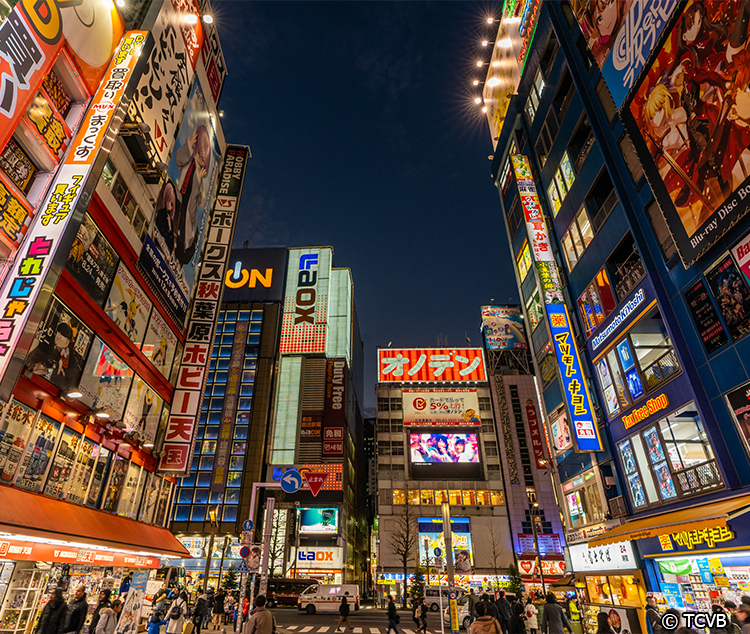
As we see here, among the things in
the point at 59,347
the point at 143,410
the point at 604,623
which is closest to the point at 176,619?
the point at 143,410

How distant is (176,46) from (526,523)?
71411 millimetres

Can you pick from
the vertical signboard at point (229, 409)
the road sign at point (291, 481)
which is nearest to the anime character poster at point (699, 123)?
the road sign at point (291, 481)

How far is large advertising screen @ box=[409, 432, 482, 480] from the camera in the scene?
69.8 metres

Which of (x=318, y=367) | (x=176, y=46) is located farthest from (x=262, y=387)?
(x=176, y=46)

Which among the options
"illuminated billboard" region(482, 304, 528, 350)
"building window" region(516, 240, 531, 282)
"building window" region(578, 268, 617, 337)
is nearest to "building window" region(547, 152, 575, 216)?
"building window" region(516, 240, 531, 282)

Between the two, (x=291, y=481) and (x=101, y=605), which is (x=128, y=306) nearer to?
(x=291, y=481)

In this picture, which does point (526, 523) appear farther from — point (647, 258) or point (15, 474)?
point (15, 474)

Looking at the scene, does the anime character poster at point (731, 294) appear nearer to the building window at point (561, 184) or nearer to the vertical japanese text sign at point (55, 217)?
the building window at point (561, 184)

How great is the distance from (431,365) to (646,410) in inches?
2345

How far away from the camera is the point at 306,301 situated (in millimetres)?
80938

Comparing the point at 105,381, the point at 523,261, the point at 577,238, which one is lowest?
the point at 105,381

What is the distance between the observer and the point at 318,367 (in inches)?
3012

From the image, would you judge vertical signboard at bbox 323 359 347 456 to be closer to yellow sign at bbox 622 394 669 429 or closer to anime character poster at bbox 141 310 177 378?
anime character poster at bbox 141 310 177 378

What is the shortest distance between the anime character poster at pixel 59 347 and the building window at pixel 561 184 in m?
26.7
